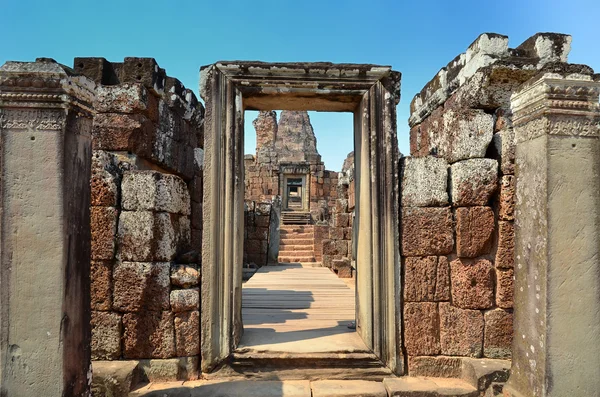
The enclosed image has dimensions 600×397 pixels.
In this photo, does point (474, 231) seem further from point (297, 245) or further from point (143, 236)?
point (297, 245)

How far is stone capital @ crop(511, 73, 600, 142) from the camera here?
2668 mm

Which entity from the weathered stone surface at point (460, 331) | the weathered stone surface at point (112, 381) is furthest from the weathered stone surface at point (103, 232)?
the weathered stone surface at point (460, 331)

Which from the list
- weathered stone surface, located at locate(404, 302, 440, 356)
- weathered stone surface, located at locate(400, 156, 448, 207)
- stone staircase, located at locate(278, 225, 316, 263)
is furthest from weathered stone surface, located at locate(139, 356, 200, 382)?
stone staircase, located at locate(278, 225, 316, 263)

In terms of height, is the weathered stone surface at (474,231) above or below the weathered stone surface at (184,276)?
above

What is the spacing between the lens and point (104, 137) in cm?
421

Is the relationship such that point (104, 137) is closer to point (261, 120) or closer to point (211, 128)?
point (211, 128)

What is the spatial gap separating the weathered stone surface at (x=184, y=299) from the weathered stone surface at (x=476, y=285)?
2370 millimetres

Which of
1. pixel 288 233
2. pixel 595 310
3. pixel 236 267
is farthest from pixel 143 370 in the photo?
pixel 288 233

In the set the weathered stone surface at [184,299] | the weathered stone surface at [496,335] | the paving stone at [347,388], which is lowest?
the paving stone at [347,388]

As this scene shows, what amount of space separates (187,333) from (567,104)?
3443mm

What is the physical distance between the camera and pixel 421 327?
3727 millimetres

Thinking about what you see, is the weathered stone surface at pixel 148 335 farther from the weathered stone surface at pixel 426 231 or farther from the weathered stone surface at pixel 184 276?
the weathered stone surface at pixel 426 231

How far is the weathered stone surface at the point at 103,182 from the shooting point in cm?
345

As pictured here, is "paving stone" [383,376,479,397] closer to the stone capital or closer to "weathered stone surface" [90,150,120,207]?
the stone capital
